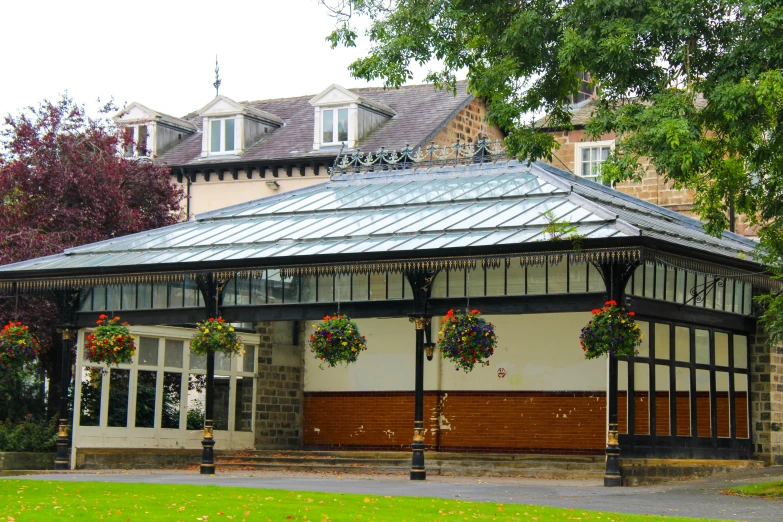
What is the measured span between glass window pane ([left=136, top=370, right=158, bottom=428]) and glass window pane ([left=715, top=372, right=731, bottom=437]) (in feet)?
35.1

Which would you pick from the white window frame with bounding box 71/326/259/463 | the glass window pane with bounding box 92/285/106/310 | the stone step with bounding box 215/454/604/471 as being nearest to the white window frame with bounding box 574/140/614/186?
the white window frame with bounding box 71/326/259/463

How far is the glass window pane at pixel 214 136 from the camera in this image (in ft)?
117

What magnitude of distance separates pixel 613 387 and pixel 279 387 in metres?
10.7

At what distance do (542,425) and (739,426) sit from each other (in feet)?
12.1

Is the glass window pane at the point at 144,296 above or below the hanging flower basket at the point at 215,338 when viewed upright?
above

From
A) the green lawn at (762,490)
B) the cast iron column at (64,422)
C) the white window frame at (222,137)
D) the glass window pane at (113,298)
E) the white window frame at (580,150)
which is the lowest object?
the green lawn at (762,490)

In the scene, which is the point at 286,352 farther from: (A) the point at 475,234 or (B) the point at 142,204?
(A) the point at 475,234

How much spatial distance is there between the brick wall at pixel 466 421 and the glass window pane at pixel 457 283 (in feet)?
16.0

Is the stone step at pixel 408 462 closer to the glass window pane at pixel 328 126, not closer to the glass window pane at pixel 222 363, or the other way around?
the glass window pane at pixel 222 363

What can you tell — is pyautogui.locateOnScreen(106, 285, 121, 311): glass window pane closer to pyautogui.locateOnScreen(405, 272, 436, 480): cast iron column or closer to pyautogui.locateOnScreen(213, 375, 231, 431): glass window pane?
pyautogui.locateOnScreen(213, 375, 231, 431): glass window pane

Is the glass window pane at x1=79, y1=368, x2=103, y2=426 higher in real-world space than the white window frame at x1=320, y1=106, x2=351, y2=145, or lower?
lower

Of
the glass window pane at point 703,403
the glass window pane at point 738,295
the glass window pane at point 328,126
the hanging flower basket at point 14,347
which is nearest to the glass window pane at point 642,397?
the glass window pane at point 703,403

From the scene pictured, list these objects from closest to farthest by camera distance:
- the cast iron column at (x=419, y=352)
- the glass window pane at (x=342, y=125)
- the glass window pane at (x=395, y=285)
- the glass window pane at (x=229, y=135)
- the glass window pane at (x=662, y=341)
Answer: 1. the cast iron column at (x=419, y=352)
2. the glass window pane at (x=395, y=285)
3. the glass window pane at (x=662, y=341)
4. the glass window pane at (x=342, y=125)
5. the glass window pane at (x=229, y=135)

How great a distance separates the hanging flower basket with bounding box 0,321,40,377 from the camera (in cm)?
2220
